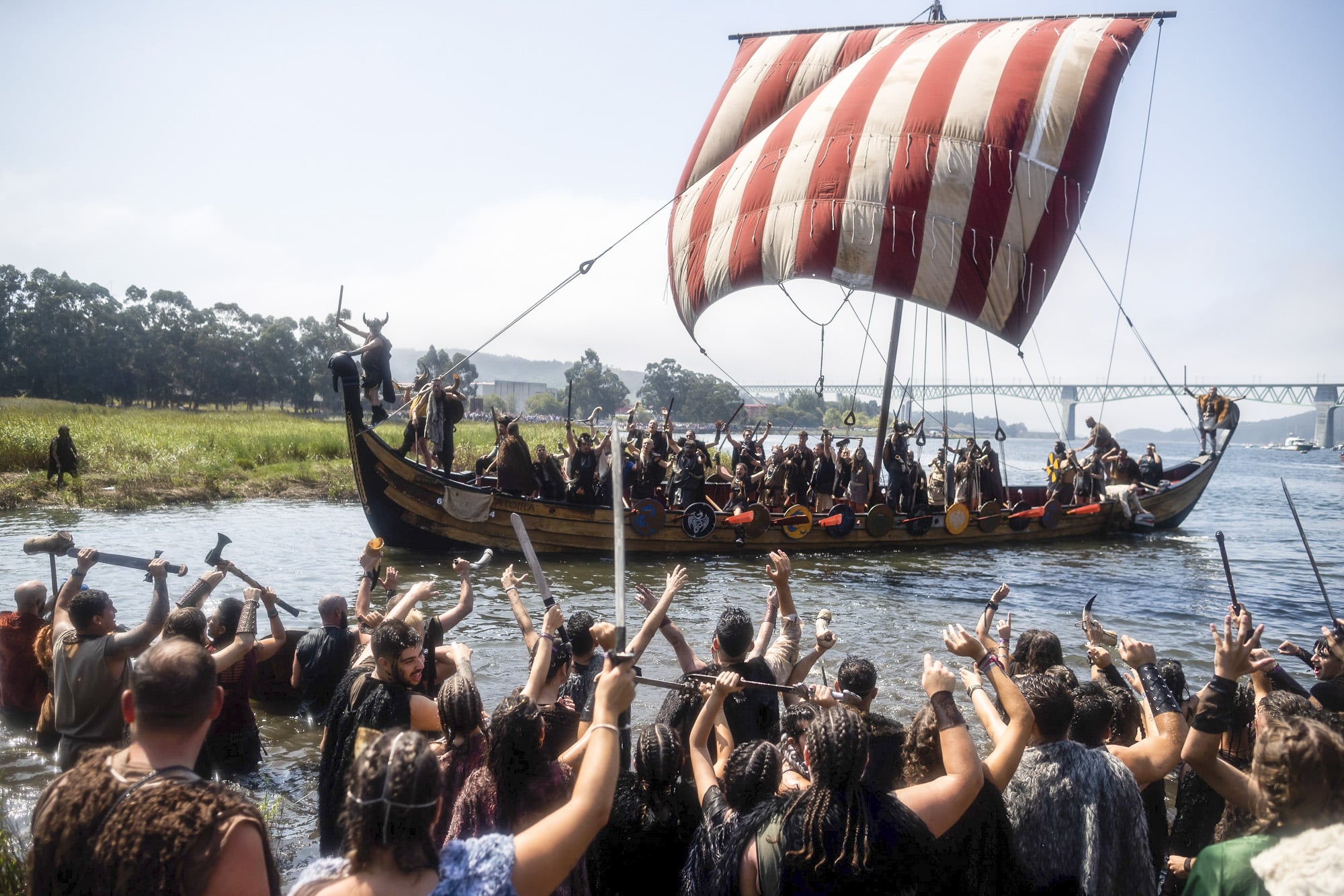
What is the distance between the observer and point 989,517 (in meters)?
18.2

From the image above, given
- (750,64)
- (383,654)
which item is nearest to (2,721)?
(383,654)

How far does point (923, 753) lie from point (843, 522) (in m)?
13.9

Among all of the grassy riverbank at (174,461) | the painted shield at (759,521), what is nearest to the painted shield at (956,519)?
the painted shield at (759,521)

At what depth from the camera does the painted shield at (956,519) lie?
1770 cm

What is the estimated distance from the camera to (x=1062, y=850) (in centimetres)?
279

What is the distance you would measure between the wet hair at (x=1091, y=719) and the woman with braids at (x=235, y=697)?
12.6 feet

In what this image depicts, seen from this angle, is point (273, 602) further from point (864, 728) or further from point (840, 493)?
point (840, 493)

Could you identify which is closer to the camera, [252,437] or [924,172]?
[924,172]

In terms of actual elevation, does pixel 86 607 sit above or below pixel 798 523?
above

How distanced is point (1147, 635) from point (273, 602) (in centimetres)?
1109

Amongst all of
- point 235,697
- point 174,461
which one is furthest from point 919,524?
point 174,461

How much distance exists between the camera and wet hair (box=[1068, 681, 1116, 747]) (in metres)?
3.06

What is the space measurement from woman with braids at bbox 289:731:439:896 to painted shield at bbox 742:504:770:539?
1407 centimetres

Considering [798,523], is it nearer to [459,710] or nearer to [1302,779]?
[459,710]
